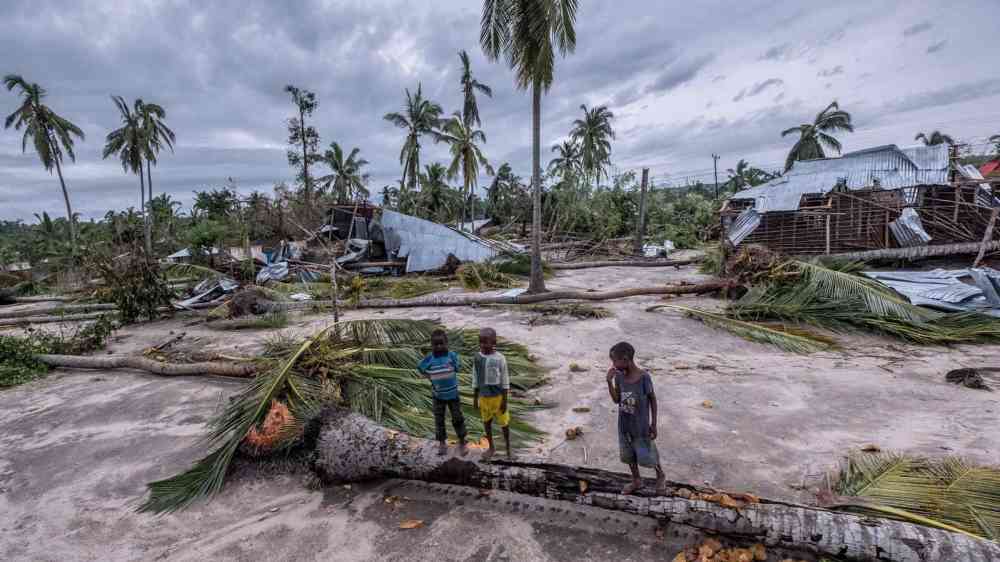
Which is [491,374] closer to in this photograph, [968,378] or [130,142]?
[968,378]

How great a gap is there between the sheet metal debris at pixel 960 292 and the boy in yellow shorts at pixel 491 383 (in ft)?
28.2

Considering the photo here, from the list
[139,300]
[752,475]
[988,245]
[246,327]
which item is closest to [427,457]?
[752,475]

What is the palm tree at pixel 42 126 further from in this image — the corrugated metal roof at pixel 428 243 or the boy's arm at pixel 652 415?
the boy's arm at pixel 652 415

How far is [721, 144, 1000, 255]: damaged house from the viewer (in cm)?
1312

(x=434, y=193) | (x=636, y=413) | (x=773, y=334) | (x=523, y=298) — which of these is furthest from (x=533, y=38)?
(x=434, y=193)

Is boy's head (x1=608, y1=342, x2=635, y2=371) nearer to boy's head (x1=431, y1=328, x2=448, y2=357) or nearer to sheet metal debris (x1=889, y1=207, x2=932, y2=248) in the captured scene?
boy's head (x1=431, y1=328, x2=448, y2=357)

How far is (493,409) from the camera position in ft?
11.5

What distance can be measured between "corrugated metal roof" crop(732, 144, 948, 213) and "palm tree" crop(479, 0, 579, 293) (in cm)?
947

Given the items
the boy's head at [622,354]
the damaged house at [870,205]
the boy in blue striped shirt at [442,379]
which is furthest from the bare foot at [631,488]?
the damaged house at [870,205]

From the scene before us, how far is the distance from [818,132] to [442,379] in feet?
118

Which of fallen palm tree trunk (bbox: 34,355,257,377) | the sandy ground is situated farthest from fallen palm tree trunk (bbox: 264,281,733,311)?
the sandy ground

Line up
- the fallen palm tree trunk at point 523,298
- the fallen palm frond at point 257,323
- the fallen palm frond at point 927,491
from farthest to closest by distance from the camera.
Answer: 1. the fallen palm tree trunk at point 523,298
2. the fallen palm frond at point 257,323
3. the fallen palm frond at point 927,491

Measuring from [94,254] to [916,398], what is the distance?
616 inches

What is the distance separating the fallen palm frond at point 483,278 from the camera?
45.5ft
